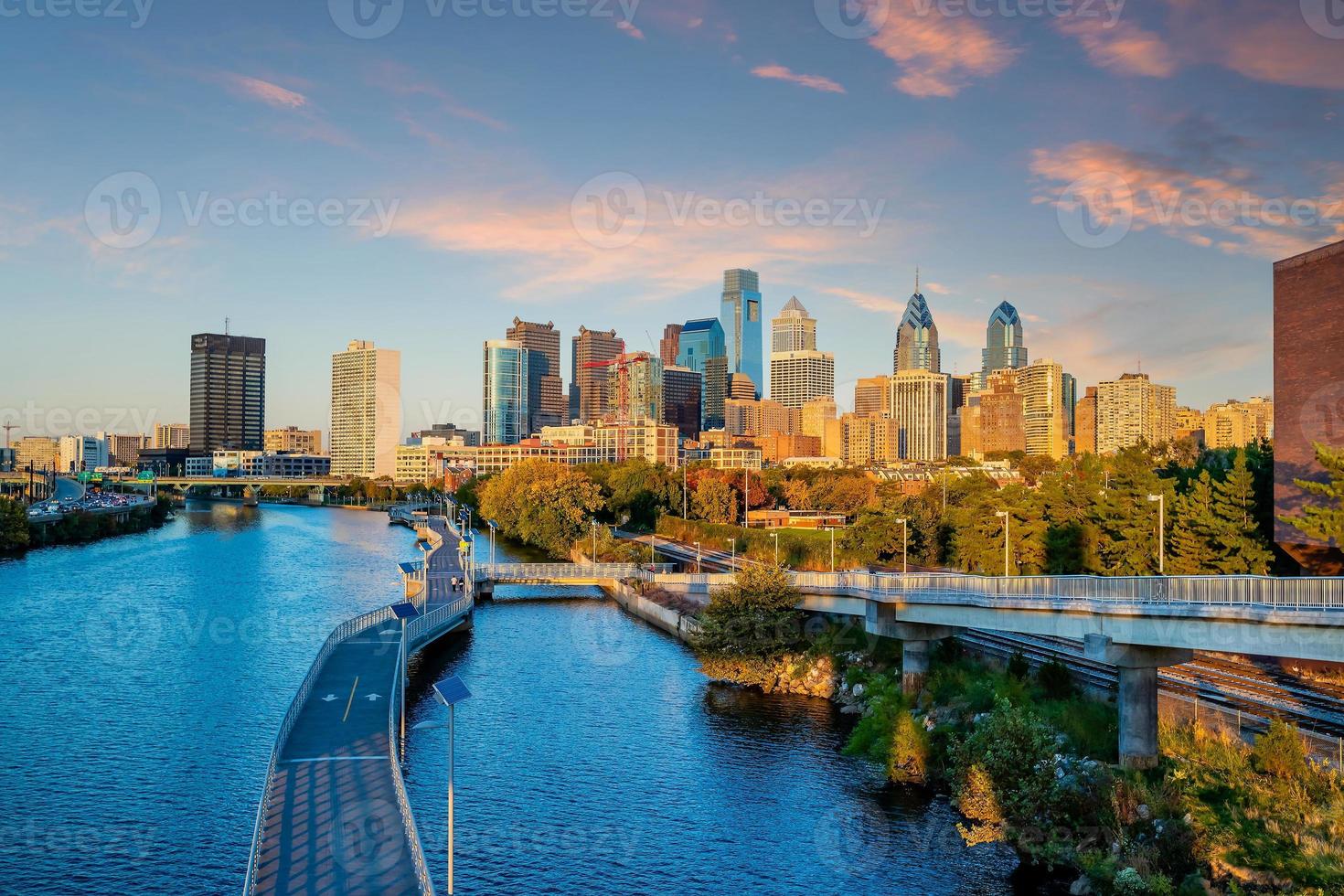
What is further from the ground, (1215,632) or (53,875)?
(1215,632)

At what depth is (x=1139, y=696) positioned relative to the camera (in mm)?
33531

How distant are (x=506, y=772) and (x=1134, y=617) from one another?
918 inches

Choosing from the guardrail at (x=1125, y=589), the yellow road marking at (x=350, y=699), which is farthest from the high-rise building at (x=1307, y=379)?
the yellow road marking at (x=350, y=699)

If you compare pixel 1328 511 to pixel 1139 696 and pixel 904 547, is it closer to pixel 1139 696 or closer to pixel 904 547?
pixel 1139 696

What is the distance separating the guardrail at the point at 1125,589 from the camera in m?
29.9

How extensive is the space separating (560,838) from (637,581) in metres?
47.6

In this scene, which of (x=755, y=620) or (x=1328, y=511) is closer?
(x=1328, y=511)

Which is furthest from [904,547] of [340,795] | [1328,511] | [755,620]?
[340,795]

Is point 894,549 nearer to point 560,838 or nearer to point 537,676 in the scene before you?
point 537,676

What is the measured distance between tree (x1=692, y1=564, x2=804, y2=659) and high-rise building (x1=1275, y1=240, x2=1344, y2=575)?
23451mm

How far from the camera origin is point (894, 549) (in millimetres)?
83000

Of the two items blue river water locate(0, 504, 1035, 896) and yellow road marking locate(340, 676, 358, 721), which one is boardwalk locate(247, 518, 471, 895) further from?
blue river water locate(0, 504, 1035, 896)

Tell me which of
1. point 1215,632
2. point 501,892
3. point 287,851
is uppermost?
point 1215,632

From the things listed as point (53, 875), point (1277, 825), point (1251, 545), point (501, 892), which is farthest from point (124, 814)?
point (1251, 545)
